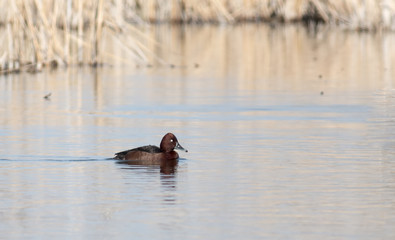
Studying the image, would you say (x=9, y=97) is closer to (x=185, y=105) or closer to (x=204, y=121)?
(x=185, y=105)

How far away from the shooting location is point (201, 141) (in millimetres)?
14000

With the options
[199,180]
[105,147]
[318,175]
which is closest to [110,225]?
[199,180]

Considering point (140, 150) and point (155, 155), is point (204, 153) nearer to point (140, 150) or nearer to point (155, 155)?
point (155, 155)

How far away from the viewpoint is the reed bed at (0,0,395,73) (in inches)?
923

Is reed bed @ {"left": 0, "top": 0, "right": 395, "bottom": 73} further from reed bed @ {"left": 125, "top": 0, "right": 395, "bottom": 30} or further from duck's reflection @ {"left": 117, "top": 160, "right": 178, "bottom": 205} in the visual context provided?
duck's reflection @ {"left": 117, "top": 160, "right": 178, "bottom": 205}

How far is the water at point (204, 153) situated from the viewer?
29.7 feet

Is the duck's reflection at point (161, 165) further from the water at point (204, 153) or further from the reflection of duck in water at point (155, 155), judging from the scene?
the water at point (204, 153)

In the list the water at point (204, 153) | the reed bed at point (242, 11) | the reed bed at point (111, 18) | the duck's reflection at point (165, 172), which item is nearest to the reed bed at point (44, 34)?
the reed bed at point (111, 18)

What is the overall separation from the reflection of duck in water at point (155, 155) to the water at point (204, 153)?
190 millimetres

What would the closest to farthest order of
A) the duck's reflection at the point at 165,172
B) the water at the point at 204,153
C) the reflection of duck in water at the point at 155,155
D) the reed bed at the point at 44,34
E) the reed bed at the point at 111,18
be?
the water at the point at 204,153 < the duck's reflection at the point at 165,172 < the reflection of duck in water at the point at 155,155 < the reed bed at the point at 44,34 < the reed bed at the point at 111,18

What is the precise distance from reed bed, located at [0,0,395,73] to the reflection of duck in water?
1084cm

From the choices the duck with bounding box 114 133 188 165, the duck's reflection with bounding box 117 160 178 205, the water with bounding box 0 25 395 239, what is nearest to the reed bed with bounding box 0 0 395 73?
the water with bounding box 0 25 395 239

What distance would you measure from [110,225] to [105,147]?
4.67 m

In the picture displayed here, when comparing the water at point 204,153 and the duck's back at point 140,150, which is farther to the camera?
the duck's back at point 140,150
